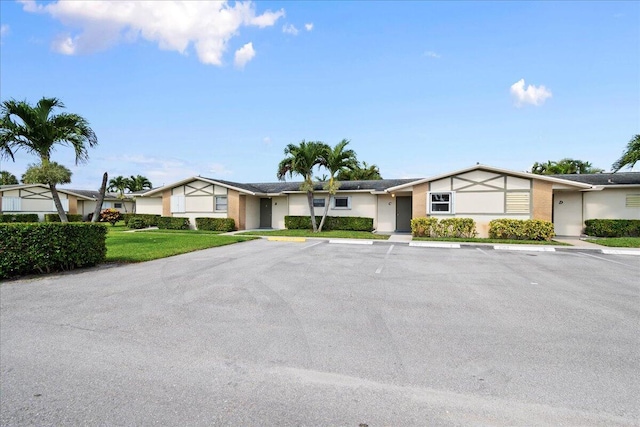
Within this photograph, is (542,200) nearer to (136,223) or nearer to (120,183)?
(136,223)

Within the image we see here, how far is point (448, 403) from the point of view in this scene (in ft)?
8.90

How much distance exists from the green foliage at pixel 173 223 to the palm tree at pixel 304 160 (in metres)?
8.07

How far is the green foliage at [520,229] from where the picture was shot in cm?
1541

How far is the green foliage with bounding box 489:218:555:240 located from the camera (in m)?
15.4

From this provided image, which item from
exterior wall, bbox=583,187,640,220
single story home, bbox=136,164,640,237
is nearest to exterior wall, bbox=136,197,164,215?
single story home, bbox=136,164,640,237

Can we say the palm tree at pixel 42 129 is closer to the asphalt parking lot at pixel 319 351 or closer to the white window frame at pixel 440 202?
the asphalt parking lot at pixel 319 351

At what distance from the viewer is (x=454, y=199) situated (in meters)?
17.7

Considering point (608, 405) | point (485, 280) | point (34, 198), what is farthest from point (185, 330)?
point (34, 198)

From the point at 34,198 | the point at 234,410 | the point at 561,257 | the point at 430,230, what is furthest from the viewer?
the point at 34,198

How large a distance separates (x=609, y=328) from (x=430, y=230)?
13251mm

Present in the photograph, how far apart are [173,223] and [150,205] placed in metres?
6.13

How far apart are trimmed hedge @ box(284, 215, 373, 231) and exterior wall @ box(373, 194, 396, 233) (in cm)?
124

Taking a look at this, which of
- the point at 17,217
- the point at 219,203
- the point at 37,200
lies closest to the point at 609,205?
the point at 219,203

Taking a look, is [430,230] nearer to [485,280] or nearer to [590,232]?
[590,232]
